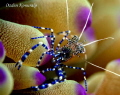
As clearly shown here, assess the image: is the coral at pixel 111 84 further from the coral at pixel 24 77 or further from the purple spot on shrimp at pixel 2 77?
the purple spot on shrimp at pixel 2 77

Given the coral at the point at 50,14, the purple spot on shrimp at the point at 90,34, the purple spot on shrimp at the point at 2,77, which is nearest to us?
the purple spot on shrimp at the point at 2,77

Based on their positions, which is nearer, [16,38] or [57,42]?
[16,38]

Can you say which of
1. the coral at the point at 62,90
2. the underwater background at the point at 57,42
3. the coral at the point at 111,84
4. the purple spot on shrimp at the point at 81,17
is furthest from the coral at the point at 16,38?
the coral at the point at 111,84

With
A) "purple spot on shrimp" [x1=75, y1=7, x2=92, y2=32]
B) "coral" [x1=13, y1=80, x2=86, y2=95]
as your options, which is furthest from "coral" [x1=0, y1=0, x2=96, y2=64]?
"coral" [x1=13, y1=80, x2=86, y2=95]

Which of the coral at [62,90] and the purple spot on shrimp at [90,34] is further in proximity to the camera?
the purple spot on shrimp at [90,34]

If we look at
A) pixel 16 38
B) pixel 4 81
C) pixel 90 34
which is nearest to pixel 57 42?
pixel 90 34

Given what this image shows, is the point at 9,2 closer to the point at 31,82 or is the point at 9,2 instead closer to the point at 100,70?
the point at 31,82

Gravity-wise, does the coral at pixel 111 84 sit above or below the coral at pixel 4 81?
below

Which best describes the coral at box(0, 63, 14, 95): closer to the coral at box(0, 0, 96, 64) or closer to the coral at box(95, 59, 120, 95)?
the coral at box(0, 0, 96, 64)

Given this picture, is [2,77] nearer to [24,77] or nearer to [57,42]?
[24,77]

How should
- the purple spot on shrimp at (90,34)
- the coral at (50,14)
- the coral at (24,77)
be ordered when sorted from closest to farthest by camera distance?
the coral at (24,77)
the coral at (50,14)
the purple spot on shrimp at (90,34)

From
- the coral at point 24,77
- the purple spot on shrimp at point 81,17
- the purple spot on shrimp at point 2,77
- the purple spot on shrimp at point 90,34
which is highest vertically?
the purple spot on shrimp at point 81,17
